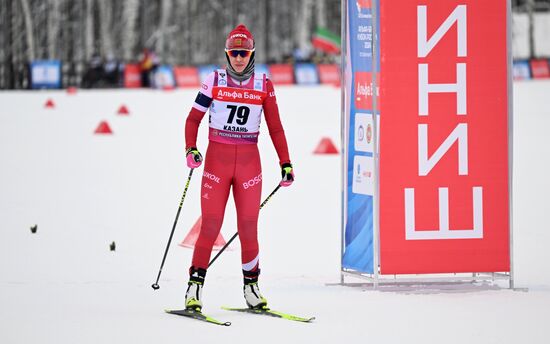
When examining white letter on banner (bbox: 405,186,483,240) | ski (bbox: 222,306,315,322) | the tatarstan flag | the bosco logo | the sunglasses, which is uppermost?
the tatarstan flag

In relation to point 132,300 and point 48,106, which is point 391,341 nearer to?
point 132,300

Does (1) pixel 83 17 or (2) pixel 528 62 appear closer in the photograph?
(2) pixel 528 62

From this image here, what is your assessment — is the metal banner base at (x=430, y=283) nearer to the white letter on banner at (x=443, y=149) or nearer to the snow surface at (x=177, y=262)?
the snow surface at (x=177, y=262)

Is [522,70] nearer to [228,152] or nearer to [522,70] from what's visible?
[522,70]

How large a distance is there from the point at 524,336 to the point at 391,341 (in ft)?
2.77

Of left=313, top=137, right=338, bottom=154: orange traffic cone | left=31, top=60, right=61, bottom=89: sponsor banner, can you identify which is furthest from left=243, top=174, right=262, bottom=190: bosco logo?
left=31, top=60, right=61, bottom=89: sponsor banner

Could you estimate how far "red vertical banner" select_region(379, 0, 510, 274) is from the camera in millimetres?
9227

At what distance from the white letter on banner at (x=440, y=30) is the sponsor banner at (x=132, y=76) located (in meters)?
40.6

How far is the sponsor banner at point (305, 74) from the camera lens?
4972 centimetres

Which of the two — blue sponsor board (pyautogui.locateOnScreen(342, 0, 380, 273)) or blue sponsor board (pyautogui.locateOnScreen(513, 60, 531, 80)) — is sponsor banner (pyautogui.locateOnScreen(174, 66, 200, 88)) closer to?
blue sponsor board (pyautogui.locateOnScreen(513, 60, 531, 80))

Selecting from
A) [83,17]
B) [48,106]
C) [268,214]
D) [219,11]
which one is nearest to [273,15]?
[219,11]

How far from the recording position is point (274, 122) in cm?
849

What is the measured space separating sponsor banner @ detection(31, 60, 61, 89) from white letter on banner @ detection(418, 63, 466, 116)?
39.0 meters

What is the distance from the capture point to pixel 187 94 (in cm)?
4225
